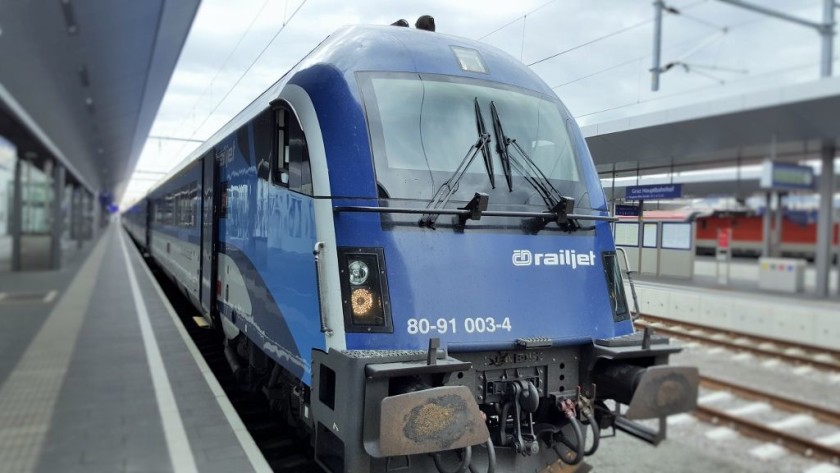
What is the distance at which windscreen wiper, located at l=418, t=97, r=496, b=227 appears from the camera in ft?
11.5

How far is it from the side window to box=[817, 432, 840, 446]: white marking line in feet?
16.4

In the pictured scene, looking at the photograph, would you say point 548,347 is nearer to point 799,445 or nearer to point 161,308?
point 799,445

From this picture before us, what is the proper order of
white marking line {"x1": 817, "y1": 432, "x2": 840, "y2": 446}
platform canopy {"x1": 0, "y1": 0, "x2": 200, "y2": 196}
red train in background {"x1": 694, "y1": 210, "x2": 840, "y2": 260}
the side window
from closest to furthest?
red train in background {"x1": 694, "y1": 210, "x2": 840, "y2": 260}, the side window, white marking line {"x1": 817, "y1": 432, "x2": 840, "y2": 446}, platform canopy {"x1": 0, "y1": 0, "x2": 200, "y2": 196}

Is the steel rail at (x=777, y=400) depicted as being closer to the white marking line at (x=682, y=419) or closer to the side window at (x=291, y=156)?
the white marking line at (x=682, y=419)

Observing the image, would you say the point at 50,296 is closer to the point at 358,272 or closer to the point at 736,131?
the point at 358,272

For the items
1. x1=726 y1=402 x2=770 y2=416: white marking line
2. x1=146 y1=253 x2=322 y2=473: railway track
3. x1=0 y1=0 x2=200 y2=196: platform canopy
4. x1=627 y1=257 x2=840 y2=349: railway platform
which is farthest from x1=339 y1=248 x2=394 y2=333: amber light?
x1=0 y1=0 x2=200 y2=196: platform canopy

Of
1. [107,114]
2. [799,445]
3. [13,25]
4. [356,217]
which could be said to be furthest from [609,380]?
[107,114]

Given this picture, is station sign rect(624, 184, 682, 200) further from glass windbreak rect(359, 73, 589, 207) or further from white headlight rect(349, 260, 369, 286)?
white headlight rect(349, 260, 369, 286)

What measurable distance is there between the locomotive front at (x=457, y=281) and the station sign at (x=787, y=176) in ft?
5.17

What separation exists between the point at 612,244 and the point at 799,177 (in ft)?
6.55

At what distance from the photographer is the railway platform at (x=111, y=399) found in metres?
4.58

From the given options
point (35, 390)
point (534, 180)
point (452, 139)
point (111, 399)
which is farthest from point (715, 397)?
point (35, 390)

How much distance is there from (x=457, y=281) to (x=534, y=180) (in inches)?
38.1

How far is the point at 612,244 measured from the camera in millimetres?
4105
